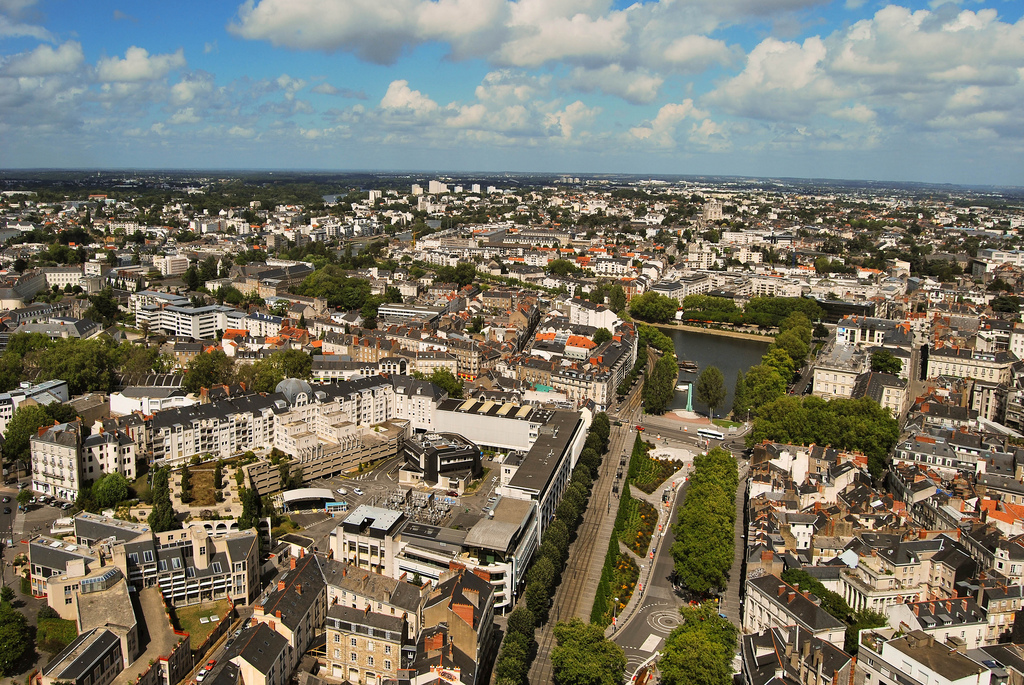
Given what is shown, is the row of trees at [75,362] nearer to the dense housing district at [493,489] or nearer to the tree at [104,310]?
the dense housing district at [493,489]

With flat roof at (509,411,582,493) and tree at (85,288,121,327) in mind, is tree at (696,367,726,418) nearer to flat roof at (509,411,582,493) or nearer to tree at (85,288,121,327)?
flat roof at (509,411,582,493)

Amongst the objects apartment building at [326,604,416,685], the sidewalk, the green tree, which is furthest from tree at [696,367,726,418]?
apartment building at [326,604,416,685]

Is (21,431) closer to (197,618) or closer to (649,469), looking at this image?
(197,618)

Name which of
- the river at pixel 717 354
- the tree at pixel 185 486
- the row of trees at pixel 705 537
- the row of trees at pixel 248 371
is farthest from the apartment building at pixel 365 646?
the river at pixel 717 354

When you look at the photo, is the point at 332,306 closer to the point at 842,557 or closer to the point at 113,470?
the point at 113,470

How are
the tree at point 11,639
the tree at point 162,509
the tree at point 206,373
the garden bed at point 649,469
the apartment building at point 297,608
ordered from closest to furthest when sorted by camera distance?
the tree at point 11,639 < the apartment building at point 297,608 < the tree at point 162,509 < the garden bed at point 649,469 < the tree at point 206,373
